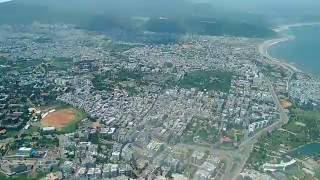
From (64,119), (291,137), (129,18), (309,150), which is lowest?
(309,150)

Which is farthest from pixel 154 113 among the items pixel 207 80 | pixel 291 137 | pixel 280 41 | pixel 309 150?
pixel 280 41

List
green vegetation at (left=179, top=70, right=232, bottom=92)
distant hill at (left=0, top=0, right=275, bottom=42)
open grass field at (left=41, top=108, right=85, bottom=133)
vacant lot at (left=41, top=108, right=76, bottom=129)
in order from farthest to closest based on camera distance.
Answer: distant hill at (left=0, top=0, right=275, bottom=42), green vegetation at (left=179, top=70, right=232, bottom=92), vacant lot at (left=41, top=108, right=76, bottom=129), open grass field at (left=41, top=108, right=85, bottom=133)

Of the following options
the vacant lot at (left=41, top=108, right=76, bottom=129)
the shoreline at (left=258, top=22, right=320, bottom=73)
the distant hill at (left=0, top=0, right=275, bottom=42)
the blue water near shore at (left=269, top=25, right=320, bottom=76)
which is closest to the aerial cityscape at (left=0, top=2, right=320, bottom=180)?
the vacant lot at (left=41, top=108, right=76, bottom=129)

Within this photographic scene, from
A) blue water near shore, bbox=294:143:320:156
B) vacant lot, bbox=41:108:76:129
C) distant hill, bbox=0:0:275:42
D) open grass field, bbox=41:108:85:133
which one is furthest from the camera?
distant hill, bbox=0:0:275:42

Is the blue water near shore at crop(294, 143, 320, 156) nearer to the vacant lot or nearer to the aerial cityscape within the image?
the aerial cityscape

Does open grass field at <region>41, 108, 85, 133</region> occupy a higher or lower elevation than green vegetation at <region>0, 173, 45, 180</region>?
Result: higher

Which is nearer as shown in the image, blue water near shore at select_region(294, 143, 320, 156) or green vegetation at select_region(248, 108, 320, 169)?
green vegetation at select_region(248, 108, 320, 169)

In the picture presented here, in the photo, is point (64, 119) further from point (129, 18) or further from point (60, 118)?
point (129, 18)
